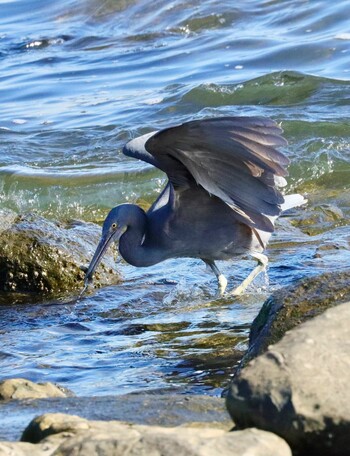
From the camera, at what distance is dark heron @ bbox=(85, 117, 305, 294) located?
19.8 feet

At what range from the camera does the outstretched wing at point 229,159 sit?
596 centimetres

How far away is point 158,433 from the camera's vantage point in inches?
112

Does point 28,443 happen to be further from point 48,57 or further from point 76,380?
point 48,57

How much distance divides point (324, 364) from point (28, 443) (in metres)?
0.88

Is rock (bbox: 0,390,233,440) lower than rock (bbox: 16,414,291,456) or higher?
lower

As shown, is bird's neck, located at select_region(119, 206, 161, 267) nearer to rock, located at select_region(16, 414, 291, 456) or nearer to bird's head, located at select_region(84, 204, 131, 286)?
bird's head, located at select_region(84, 204, 131, 286)

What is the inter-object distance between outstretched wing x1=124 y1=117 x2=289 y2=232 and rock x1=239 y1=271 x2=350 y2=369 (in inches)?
59.7

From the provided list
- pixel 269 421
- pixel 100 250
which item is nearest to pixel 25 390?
pixel 269 421

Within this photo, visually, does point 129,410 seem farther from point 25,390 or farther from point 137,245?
point 137,245

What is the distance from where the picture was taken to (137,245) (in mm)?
6766

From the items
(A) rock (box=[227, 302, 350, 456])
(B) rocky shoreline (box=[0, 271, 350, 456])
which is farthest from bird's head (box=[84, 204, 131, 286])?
(A) rock (box=[227, 302, 350, 456])

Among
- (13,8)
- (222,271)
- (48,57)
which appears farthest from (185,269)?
(13,8)

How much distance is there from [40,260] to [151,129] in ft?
16.0

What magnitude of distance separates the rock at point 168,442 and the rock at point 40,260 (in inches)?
146
